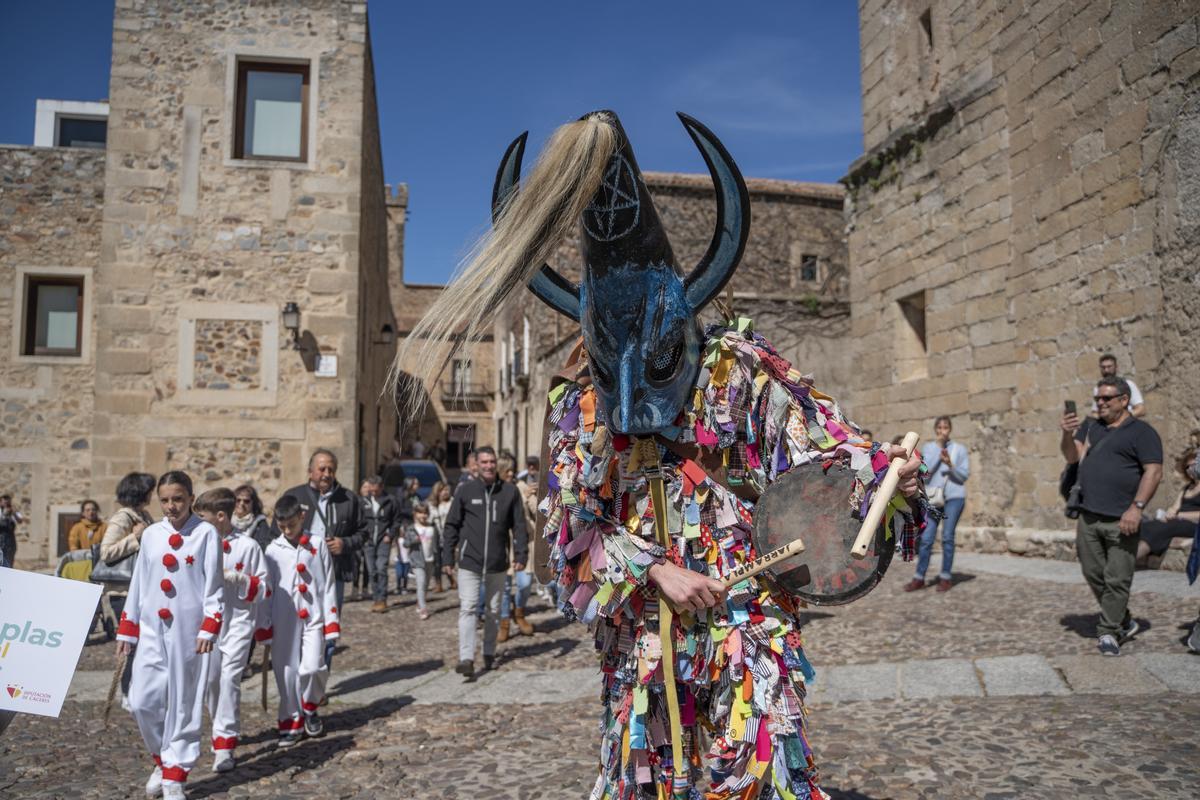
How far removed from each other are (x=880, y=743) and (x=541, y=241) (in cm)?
367

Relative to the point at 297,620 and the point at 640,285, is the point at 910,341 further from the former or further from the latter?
the point at 640,285

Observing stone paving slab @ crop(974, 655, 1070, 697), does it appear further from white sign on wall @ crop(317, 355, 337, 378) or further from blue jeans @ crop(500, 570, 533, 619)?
white sign on wall @ crop(317, 355, 337, 378)

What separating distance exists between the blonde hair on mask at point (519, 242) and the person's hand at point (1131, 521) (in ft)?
17.2

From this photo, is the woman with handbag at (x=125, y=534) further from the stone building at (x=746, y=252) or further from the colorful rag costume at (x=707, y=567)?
the stone building at (x=746, y=252)

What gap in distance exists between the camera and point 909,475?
230 centimetres

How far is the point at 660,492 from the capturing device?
2.47 meters

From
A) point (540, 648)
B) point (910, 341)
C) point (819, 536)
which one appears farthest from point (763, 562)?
point (910, 341)

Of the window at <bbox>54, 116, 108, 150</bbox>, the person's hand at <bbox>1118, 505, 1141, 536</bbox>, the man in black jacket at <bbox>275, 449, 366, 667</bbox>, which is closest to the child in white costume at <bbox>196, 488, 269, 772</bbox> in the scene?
the man in black jacket at <bbox>275, 449, 366, 667</bbox>

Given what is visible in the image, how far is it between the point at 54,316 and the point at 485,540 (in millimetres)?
11870

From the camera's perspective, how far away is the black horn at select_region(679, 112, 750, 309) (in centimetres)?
241

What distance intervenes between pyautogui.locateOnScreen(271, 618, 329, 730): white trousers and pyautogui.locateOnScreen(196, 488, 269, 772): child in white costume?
0.26 meters

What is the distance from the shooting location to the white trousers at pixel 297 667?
545cm

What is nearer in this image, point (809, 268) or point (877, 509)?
point (877, 509)

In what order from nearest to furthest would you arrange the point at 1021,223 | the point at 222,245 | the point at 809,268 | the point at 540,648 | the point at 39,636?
the point at 39,636
the point at 540,648
the point at 1021,223
the point at 222,245
the point at 809,268
